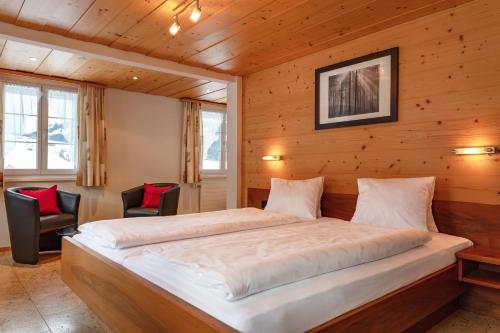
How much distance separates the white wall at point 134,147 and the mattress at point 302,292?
123 inches

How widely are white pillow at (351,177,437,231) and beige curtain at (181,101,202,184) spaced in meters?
3.46

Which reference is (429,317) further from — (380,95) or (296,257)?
(380,95)

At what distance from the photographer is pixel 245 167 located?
4410mm

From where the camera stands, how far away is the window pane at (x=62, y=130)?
4.58m

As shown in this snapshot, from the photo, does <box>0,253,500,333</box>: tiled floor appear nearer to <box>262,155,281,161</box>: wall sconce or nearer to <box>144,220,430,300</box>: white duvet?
<box>144,220,430,300</box>: white duvet

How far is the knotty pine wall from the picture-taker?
7.95 feet

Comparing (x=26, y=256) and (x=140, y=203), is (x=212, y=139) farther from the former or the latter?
(x=26, y=256)

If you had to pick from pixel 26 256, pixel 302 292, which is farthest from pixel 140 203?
pixel 302 292

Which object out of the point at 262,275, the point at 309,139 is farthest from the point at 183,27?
the point at 262,275

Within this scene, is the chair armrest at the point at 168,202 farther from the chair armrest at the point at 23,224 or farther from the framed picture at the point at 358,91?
the framed picture at the point at 358,91

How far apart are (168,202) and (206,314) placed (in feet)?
10.6

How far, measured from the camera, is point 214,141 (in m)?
6.31

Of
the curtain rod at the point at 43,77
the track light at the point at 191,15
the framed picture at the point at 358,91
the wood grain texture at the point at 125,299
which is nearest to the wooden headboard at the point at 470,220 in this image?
the framed picture at the point at 358,91

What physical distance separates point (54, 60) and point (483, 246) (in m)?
4.39
